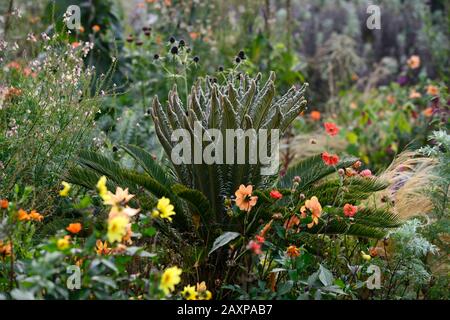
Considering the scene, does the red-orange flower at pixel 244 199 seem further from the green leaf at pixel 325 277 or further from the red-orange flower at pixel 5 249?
the red-orange flower at pixel 5 249

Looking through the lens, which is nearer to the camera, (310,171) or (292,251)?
(292,251)

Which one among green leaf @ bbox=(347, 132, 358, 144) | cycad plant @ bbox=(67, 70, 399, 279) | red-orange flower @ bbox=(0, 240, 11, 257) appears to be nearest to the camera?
red-orange flower @ bbox=(0, 240, 11, 257)

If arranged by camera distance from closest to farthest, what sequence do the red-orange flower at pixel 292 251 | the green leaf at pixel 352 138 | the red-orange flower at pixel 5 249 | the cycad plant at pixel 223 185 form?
the red-orange flower at pixel 5 249, the red-orange flower at pixel 292 251, the cycad plant at pixel 223 185, the green leaf at pixel 352 138

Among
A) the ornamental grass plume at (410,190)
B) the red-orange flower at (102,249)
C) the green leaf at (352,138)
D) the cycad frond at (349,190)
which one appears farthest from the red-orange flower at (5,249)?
the green leaf at (352,138)

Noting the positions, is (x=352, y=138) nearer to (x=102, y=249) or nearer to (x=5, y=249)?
(x=102, y=249)

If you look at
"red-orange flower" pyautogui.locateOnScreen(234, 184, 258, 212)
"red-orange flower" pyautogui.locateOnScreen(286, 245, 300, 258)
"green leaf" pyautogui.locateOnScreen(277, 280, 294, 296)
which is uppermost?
"red-orange flower" pyautogui.locateOnScreen(234, 184, 258, 212)

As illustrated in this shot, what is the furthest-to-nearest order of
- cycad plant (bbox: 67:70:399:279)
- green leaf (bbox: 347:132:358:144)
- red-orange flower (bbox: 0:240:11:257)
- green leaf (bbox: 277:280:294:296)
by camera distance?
green leaf (bbox: 347:132:358:144), cycad plant (bbox: 67:70:399:279), green leaf (bbox: 277:280:294:296), red-orange flower (bbox: 0:240:11:257)

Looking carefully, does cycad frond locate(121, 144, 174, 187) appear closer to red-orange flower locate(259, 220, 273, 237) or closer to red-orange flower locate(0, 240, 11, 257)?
red-orange flower locate(259, 220, 273, 237)

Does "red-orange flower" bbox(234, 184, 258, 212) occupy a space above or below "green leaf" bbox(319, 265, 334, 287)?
above

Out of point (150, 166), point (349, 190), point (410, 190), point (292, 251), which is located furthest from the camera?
point (410, 190)

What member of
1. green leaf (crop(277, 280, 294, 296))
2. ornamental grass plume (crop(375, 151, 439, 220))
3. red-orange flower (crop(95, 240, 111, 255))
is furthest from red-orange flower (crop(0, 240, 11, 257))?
ornamental grass plume (crop(375, 151, 439, 220))

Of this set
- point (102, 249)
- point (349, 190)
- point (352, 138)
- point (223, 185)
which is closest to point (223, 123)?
point (223, 185)

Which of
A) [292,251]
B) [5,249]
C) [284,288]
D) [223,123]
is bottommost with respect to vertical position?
[284,288]
